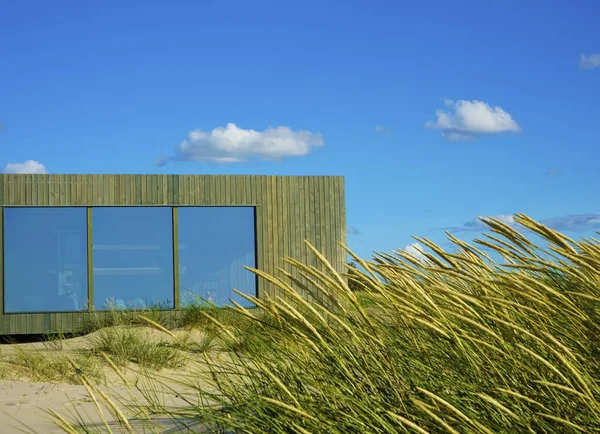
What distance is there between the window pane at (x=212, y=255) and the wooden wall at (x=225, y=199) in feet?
0.75

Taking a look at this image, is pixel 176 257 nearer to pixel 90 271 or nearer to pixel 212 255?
pixel 212 255

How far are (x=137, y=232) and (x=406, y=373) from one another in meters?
9.86

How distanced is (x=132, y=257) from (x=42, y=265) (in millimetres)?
1406

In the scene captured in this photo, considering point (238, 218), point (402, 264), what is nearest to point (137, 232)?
point (238, 218)

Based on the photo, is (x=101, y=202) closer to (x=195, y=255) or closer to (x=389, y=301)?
(x=195, y=255)

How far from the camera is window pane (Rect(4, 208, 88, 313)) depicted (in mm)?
11297

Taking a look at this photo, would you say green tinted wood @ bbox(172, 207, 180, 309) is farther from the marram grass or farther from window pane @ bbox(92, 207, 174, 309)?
the marram grass

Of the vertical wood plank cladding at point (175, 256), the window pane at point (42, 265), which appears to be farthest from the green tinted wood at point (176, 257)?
the window pane at point (42, 265)

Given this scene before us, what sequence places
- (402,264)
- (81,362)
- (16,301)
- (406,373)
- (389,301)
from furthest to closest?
1. (16,301)
2. (81,362)
3. (402,264)
4. (389,301)
5. (406,373)

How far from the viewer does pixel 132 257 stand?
448 inches

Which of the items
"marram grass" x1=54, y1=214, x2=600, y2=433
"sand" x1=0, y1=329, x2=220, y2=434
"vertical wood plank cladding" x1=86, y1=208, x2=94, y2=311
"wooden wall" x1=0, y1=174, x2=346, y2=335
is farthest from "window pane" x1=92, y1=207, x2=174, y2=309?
"marram grass" x1=54, y1=214, x2=600, y2=433

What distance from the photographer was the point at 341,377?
6.89 ft

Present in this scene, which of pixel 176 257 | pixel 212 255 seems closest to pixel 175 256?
pixel 176 257

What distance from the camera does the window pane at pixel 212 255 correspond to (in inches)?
452
